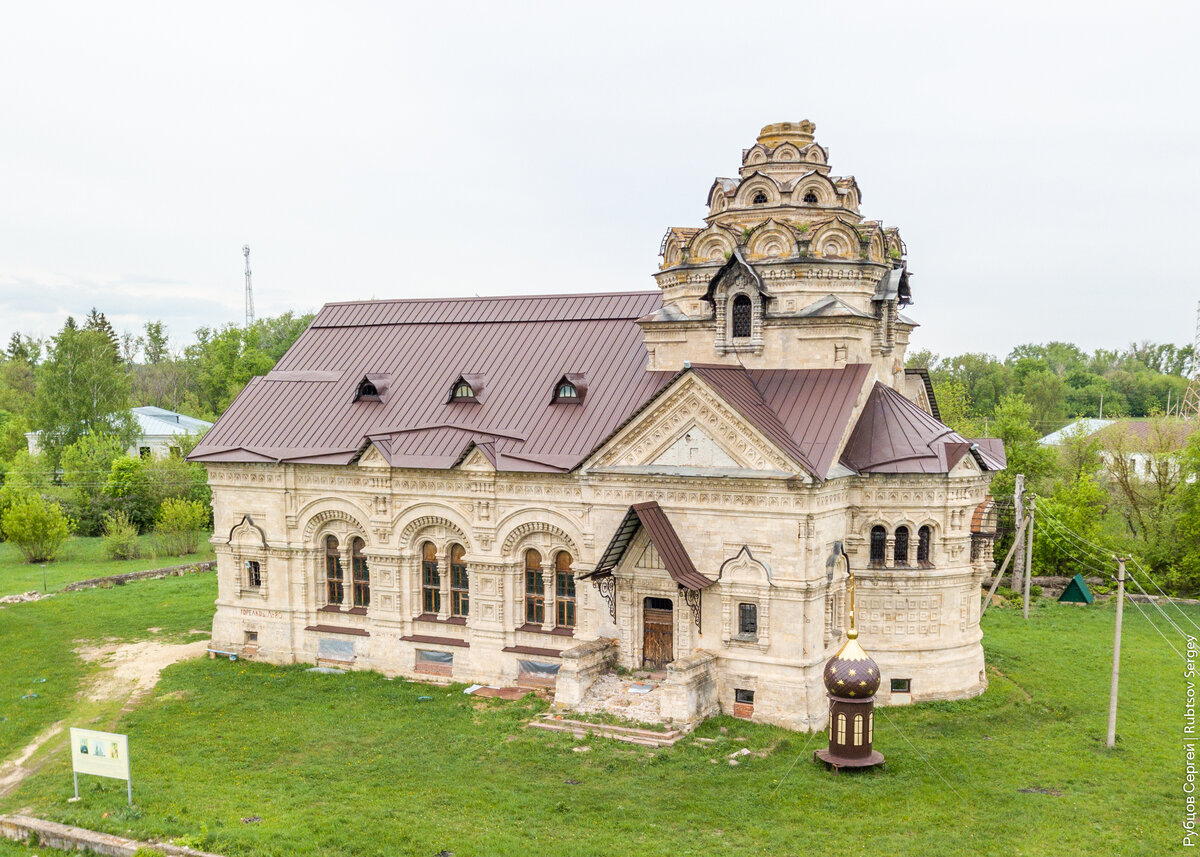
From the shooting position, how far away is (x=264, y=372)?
73.5 metres

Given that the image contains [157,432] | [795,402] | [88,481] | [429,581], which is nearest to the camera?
[795,402]

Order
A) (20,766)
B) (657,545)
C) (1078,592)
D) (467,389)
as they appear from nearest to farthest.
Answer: (20,766) < (657,545) < (467,389) < (1078,592)

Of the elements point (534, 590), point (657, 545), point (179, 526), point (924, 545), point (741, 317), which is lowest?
point (179, 526)

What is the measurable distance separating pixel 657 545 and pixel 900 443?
273 inches

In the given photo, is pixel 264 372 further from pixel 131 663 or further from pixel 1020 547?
pixel 1020 547

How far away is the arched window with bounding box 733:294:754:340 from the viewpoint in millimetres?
26516

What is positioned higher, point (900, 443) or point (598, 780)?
point (900, 443)

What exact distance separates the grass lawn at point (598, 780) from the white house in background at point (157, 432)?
42062 mm

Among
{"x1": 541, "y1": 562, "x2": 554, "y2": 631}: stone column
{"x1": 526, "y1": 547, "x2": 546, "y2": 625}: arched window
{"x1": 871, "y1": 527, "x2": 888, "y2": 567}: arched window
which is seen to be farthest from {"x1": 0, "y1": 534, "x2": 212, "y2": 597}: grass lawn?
{"x1": 871, "y1": 527, "x2": 888, "y2": 567}: arched window

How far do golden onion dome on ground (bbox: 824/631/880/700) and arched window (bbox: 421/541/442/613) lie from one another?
12.2 metres

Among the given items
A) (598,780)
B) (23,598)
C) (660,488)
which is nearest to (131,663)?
(23,598)

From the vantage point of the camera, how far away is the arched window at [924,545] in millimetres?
24906

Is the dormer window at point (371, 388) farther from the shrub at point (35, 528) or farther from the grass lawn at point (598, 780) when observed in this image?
the shrub at point (35, 528)

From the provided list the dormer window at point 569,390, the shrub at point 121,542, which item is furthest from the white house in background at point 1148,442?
the shrub at point 121,542
